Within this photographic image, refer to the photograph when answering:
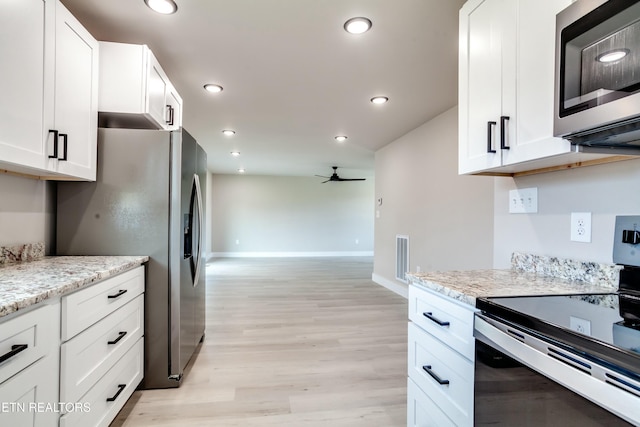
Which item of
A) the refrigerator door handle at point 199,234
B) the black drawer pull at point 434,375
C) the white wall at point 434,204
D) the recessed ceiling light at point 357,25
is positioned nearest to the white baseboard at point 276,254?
the white wall at point 434,204

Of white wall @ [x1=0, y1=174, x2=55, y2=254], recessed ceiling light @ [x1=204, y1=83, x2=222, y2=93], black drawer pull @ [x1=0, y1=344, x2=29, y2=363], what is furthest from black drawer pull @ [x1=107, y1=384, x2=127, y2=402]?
recessed ceiling light @ [x1=204, y1=83, x2=222, y2=93]

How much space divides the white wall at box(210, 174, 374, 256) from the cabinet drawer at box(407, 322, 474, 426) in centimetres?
787

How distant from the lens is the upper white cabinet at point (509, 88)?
113cm

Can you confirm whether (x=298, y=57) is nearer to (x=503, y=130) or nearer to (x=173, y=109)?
(x=173, y=109)

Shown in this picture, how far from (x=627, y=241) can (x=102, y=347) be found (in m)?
2.27

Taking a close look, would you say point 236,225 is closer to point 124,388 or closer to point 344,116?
point 344,116

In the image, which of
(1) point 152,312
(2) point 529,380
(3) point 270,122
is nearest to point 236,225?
(3) point 270,122

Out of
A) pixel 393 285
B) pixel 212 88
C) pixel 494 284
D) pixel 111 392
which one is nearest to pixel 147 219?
pixel 111 392

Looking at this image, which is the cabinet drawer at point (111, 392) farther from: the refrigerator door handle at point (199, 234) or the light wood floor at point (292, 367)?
the refrigerator door handle at point (199, 234)

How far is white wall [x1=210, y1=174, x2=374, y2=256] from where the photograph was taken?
8.92m

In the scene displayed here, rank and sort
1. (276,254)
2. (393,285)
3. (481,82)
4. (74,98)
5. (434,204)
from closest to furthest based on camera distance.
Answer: (481,82)
(74,98)
(434,204)
(393,285)
(276,254)

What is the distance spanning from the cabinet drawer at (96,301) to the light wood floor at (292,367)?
0.71m

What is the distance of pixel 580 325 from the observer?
80 centimetres

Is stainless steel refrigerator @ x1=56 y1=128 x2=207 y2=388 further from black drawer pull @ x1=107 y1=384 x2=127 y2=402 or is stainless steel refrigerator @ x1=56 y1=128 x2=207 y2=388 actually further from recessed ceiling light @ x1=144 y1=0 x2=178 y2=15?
recessed ceiling light @ x1=144 y1=0 x2=178 y2=15
